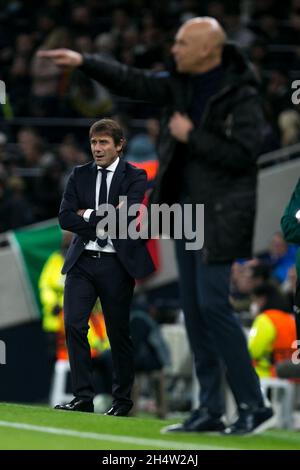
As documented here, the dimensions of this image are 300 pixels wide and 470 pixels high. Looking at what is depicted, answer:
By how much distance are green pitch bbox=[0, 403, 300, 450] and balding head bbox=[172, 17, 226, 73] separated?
1.69 meters

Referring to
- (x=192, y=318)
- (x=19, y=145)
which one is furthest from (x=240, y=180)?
(x=19, y=145)

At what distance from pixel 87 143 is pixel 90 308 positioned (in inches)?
438

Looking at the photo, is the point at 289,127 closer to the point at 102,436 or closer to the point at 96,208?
the point at 96,208

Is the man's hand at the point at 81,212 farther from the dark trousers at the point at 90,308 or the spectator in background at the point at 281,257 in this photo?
the spectator in background at the point at 281,257

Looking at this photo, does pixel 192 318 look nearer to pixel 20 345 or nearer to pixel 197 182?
pixel 197 182

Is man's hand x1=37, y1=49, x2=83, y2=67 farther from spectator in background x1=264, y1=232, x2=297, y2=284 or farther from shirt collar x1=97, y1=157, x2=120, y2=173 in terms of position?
spectator in background x1=264, y1=232, x2=297, y2=284

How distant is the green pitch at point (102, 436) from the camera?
265 inches

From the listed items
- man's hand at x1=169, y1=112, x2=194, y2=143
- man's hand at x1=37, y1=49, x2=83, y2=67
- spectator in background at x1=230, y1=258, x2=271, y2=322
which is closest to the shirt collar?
man's hand at x1=37, y1=49, x2=83, y2=67

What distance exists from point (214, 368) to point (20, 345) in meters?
9.94

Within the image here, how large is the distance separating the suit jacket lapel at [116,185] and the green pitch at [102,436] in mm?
1144

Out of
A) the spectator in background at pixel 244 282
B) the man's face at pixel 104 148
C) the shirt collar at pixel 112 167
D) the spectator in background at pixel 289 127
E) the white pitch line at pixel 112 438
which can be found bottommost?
the white pitch line at pixel 112 438

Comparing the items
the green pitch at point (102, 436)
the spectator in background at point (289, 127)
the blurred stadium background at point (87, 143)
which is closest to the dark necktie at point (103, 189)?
the green pitch at point (102, 436)

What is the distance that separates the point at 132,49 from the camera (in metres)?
20.9

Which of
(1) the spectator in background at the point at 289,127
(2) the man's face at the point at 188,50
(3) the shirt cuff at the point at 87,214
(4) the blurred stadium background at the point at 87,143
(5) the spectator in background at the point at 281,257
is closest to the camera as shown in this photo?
(2) the man's face at the point at 188,50
